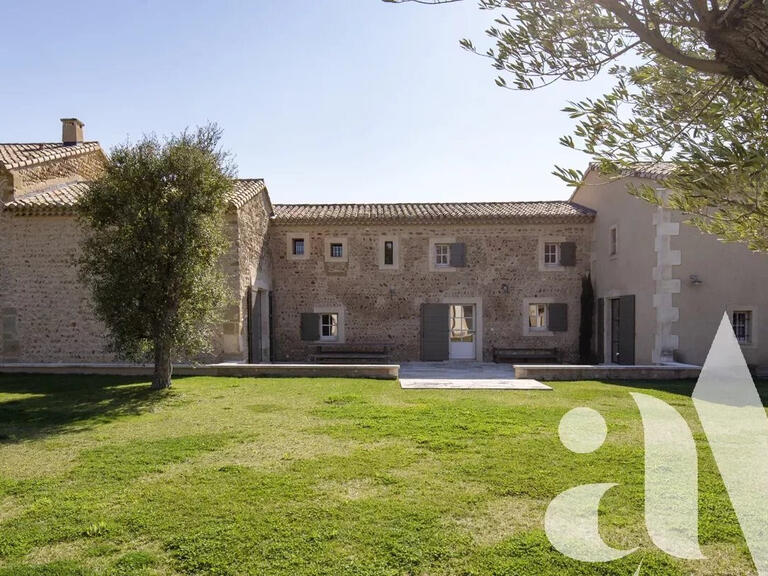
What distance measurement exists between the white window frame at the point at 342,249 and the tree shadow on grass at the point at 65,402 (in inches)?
281

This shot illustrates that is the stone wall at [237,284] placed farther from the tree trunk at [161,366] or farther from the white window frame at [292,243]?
the tree trunk at [161,366]

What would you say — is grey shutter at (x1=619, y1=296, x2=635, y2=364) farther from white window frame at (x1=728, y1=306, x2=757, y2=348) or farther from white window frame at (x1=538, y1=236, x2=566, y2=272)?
white window frame at (x1=538, y1=236, x2=566, y2=272)

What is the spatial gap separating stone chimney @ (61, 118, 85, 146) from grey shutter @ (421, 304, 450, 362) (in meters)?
12.5

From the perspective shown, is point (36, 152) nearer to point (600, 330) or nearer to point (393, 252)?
point (393, 252)

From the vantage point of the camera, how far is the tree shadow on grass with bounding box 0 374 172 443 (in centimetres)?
765

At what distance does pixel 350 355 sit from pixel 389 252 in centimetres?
356

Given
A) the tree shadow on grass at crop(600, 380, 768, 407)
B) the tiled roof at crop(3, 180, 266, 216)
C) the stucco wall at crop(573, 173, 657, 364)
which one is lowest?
the tree shadow on grass at crop(600, 380, 768, 407)

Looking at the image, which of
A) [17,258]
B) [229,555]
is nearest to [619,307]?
[229,555]

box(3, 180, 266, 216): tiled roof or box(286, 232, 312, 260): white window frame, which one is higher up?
box(3, 180, 266, 216): tiled roof

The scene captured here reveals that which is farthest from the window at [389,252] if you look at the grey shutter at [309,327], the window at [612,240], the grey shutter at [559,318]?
the window at [612,240]

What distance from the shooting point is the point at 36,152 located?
15359 mm

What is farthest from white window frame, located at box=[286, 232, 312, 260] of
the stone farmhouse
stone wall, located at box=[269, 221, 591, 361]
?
stone wall, located at box=[269, 221, 591, 361]

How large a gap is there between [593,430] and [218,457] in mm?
4943

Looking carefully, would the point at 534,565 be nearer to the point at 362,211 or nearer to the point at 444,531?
the point at 444,531
